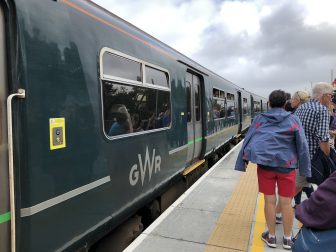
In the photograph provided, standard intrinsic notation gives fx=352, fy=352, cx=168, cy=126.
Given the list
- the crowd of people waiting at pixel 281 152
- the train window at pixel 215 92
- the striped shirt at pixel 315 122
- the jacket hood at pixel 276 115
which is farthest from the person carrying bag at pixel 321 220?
the train window at pixel 215 92

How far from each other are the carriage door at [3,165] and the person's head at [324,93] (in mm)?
3302

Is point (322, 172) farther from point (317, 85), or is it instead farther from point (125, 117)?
point (125, 117)

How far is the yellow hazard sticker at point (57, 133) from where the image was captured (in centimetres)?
264

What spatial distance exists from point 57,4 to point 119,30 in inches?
45.8

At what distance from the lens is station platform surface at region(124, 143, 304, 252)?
3805 mm

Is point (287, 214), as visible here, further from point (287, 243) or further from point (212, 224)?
point (212, 224)

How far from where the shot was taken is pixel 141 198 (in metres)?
4.35

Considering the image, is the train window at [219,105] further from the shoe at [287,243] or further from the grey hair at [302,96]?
the shoe at [287,243]

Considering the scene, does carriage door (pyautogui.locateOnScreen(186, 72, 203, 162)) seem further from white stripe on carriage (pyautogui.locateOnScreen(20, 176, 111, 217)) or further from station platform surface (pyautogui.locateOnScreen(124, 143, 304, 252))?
white stripe on carriage (pyautogui.locateOnScreen(20, 176, 111, 217))

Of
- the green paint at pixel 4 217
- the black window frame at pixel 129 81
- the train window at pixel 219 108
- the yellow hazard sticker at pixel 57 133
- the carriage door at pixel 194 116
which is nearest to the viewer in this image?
the green paint at pixel 4 217

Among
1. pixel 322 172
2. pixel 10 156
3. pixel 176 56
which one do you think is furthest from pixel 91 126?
pixel 176 56

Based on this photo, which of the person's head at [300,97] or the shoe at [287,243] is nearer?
the shoe at [287,243]

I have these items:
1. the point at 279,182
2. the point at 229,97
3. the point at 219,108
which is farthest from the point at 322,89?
the point at 229,97

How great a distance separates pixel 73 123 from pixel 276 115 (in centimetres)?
210
